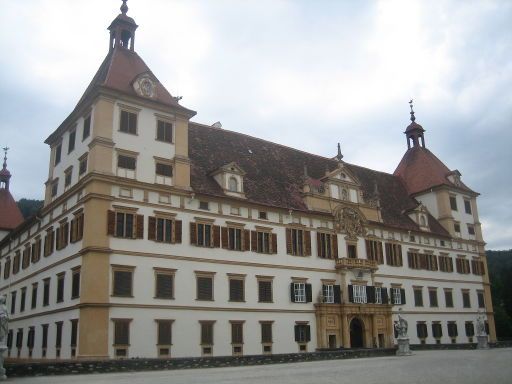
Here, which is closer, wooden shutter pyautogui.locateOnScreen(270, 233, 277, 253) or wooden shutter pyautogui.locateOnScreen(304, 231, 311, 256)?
wooden shutter pyautogui.locateOnScreen(270, 233, 277, 253)

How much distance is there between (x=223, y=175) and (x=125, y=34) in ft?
43.4

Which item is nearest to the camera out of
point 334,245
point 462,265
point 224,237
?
point 224,237

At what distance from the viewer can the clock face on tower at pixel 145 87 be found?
126ft

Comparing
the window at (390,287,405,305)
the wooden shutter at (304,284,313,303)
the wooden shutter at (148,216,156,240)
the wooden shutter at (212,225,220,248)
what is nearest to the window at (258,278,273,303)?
the wooden shutter at (304,284,313,303)

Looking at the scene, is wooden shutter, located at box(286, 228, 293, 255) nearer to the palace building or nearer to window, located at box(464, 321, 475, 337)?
the palace building

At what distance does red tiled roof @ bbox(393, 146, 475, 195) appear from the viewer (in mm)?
60031

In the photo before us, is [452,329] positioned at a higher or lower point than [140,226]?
lower

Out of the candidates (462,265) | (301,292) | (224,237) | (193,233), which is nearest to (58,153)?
(193,233)

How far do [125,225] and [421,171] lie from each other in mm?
37773

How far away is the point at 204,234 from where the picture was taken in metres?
38.3

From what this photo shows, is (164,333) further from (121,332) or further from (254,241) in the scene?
(254,241)

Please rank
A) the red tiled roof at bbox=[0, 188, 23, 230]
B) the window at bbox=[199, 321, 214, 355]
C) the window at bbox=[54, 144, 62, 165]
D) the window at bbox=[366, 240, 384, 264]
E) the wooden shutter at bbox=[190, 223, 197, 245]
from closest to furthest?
the window at bbox=[199, 321, 214, 355] < the wooden shutter at bbox=[190, 223, 197, 245] < the window at bbox=[54, 144, 62, 165] < the window at bbox=[366, 240, 384, 264] < the red tiled roof at bbox=[0, 188, 23, 230]

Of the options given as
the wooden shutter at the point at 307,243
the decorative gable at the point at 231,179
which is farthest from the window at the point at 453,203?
the decorative gable at the point at 231,179

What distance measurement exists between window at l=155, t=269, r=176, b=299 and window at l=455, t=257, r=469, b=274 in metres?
33.0
